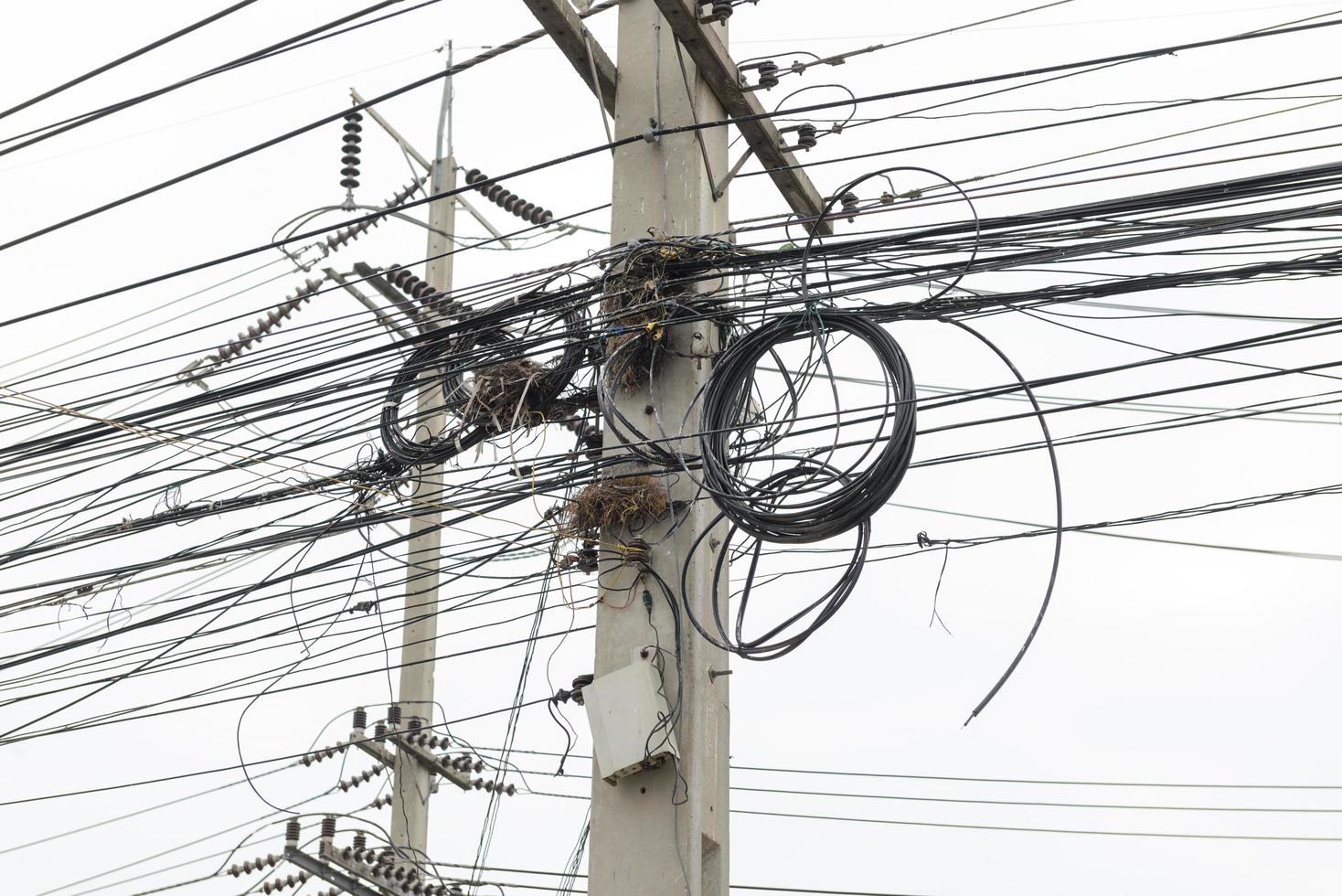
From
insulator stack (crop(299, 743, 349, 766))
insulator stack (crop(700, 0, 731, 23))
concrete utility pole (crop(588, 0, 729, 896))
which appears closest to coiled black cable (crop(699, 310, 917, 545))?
concrete utility pole (crop(588, 0, 729, 896))

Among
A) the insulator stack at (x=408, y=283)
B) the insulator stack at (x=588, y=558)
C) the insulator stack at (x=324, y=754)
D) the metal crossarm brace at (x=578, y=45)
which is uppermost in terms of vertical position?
the insulator stack at (x=408, y=283)

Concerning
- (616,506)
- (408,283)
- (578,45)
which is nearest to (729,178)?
(578,45)

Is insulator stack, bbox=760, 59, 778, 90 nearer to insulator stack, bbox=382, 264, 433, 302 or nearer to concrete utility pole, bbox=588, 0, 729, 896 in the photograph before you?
concrete utility pole, bbox=588, 0, 729, 896

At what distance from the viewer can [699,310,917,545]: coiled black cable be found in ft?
17.5

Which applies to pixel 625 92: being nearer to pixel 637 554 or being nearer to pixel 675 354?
pixel 675 354

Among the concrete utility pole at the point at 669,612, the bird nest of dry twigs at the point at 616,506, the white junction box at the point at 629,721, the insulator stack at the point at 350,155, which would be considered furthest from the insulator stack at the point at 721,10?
the insulator stack at the point at 350,155

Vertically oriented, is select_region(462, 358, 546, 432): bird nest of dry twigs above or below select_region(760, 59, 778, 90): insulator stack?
below

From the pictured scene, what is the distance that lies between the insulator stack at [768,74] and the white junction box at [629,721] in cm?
296

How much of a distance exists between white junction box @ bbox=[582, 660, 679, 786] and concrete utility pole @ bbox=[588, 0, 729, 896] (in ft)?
Answer: 0.22

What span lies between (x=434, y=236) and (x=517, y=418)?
6.42 metres

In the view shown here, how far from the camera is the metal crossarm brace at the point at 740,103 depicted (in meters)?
6.60

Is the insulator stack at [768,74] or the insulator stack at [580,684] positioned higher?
the insulator stack at [768,74]

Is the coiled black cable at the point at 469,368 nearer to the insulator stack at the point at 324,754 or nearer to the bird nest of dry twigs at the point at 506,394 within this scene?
the bird nest of dry twigs at the point at 506,394

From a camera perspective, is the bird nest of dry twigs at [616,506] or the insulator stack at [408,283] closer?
the bird nest of dry twigs at [616,506]
